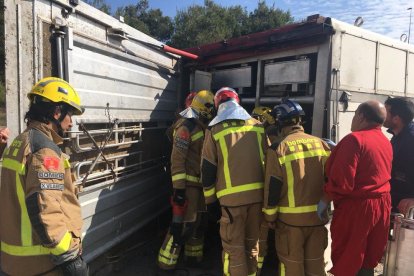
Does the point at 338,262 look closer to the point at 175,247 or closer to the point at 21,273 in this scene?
the point at 175,247

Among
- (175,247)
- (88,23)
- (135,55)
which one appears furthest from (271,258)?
(88,23)

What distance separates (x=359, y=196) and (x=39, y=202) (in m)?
2.41

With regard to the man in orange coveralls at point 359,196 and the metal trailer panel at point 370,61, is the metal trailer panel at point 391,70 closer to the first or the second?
the metal trailer panel at point 370,61

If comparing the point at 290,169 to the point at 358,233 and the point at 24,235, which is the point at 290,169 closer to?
the point at 358,233

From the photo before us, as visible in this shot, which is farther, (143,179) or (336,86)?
(143,179)

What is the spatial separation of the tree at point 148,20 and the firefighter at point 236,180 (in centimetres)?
2780

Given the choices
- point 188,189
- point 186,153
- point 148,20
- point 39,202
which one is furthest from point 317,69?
point 148,20

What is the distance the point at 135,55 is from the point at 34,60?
146cm

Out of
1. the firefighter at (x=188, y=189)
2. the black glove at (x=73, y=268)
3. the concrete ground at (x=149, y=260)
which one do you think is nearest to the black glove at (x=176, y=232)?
the firefighter at (x=188, y=189)

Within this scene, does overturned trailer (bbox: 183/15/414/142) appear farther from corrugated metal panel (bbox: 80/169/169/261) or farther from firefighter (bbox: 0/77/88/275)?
firefighter (bbox: 0/77/88/275)

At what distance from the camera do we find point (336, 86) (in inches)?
145

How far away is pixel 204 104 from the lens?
4215mm

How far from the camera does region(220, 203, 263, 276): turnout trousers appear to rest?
3.15 m

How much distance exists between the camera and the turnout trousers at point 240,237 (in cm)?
315
